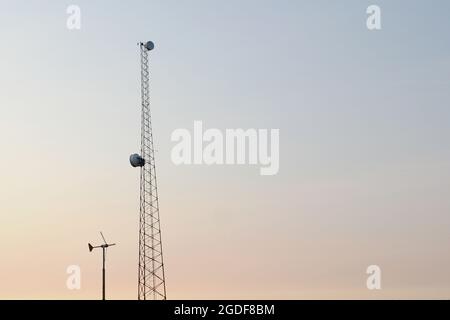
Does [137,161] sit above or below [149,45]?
below

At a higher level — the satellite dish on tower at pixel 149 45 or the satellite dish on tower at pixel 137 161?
the satellite dish on tower at pixel 149 45

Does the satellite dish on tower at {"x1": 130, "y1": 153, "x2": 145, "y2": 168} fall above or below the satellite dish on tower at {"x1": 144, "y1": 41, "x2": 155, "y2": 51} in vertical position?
below
